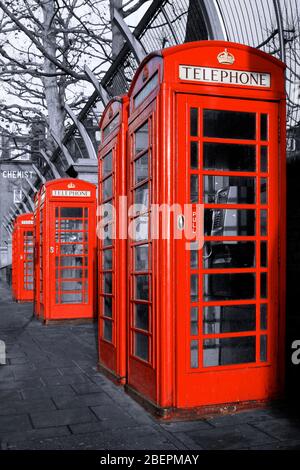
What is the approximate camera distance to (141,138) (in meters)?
4.88

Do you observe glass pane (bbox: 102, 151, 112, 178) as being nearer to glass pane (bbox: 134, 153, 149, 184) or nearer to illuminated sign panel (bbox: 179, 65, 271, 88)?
glass pane (bbox: 134, 153, 149, 184)

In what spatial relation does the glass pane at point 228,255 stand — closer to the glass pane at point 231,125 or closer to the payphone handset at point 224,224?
the payphone handset at point 224,224

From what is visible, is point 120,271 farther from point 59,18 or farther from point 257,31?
point 59,18

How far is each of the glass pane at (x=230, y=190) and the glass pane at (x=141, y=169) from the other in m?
0.54

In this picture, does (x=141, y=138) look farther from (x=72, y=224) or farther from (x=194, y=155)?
(x=72, y=224)

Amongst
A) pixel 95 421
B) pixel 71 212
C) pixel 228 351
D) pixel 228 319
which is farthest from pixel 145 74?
pixel 71 212

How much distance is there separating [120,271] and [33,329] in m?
4.87

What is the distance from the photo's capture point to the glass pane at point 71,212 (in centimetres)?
1034

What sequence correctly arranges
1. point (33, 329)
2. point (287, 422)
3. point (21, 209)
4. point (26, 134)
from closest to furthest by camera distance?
1. point (287, 422)
2. point (33, 329)
3. point (26, 134)
4. point (21, 209)

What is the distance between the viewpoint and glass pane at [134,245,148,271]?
4781 millimetres

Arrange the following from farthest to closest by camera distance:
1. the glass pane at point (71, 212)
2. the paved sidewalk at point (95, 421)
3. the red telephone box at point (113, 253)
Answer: the glass pane at point (71, 212), the red telephone box at point (113, 253), the paved sidewalk at point (95, 421)

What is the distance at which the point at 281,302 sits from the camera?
4.57 meters

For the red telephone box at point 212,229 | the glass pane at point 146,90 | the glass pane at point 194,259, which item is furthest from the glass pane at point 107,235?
the glass pane at point 194,259
